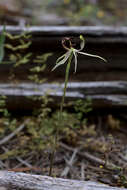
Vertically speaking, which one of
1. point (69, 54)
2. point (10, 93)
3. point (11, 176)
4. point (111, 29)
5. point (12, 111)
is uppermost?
point (111, 29)

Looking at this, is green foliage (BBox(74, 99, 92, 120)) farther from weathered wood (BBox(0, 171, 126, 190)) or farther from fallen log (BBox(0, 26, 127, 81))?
weathered wood (BBox(0, 171, 126, 190))

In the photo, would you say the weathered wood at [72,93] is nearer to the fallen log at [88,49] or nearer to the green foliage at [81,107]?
the green foliage at [81,107]

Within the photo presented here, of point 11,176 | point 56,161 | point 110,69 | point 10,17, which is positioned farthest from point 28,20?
point 11,176

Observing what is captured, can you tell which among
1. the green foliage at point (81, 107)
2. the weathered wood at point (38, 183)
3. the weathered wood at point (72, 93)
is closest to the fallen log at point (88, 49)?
the weathered wood at point (72, 93)

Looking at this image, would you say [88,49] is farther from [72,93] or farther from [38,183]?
[38,183]

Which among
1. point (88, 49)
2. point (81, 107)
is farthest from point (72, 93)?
point (88, 49)

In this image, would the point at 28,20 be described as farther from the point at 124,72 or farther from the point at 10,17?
the point at 124,72
